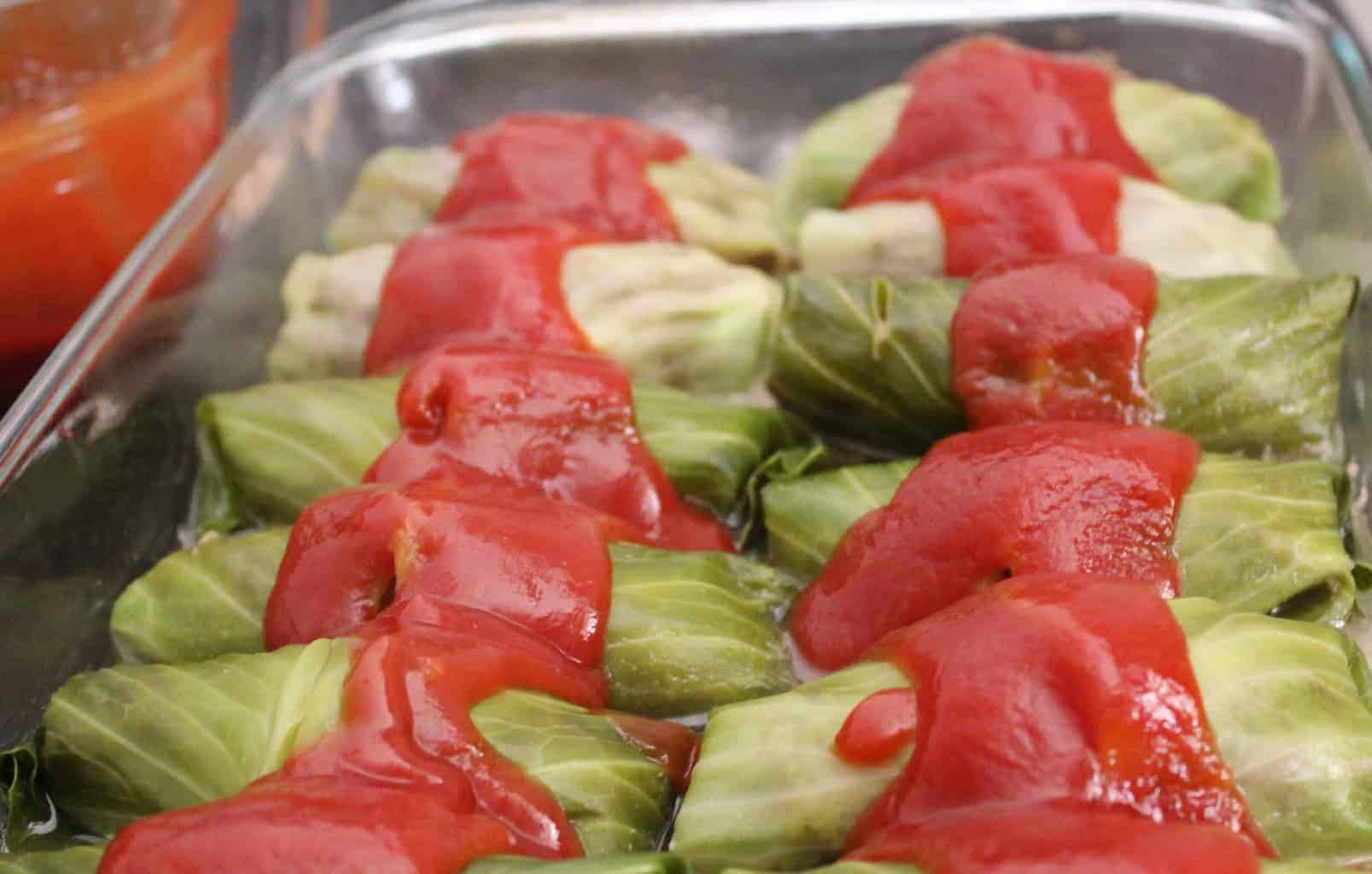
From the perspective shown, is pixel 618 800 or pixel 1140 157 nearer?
pixel 618 800

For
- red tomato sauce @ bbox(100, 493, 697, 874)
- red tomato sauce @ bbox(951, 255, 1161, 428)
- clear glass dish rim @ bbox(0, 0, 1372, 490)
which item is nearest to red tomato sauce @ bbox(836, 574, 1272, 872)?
red tomato sauce @ bbox(100, 493, 697, 874)

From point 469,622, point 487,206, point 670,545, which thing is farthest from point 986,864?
point 487,206

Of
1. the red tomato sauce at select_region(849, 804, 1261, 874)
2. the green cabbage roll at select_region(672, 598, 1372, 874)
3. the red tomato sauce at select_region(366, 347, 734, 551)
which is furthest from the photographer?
the red tomato sauce at select_region(366, 347, 734, 551)

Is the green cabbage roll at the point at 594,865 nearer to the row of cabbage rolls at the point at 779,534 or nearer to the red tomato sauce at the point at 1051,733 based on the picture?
the row of cabbage rolls at the point at 779,534

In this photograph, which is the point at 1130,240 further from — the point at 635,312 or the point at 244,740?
the point at 244,740

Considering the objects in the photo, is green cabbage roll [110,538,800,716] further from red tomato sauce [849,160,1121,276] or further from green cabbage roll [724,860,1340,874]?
red tomato sauce [849,160,1121,276]

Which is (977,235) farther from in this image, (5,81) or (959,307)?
(5,81)

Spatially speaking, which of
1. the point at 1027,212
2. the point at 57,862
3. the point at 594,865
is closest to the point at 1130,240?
the point at 1027,212
